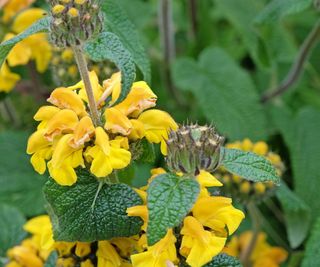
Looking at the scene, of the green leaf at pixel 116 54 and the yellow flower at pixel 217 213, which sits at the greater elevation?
the green leaf at pixel 116 54

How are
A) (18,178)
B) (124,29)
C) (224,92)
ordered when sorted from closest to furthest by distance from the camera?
(124,29) < (18,178) < (224,92)

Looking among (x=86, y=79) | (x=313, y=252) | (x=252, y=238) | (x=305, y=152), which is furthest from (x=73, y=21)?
(x=305, y=152)

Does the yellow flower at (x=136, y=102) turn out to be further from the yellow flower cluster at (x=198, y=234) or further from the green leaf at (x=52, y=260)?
the green leaf at (x=52, y=260)

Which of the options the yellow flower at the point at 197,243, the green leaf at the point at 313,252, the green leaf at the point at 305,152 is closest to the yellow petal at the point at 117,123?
the yellow flower at the point at 197,243

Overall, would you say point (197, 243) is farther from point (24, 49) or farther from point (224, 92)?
point (224, 92)

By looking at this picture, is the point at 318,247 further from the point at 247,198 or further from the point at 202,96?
the point at 202,96
